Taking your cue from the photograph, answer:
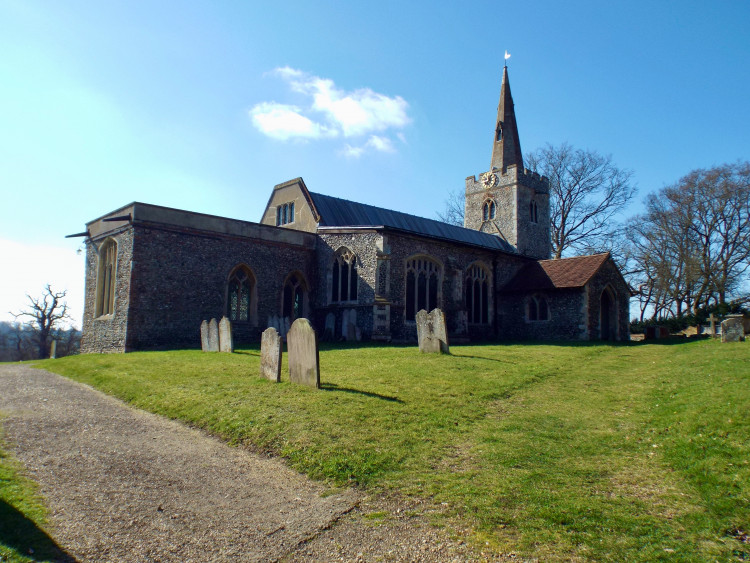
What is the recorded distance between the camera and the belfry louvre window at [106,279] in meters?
19.7

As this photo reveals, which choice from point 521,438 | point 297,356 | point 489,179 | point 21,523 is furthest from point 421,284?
Answer: point 21,523

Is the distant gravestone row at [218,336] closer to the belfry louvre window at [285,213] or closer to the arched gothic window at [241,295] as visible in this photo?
the arched gothic window at [241,295]

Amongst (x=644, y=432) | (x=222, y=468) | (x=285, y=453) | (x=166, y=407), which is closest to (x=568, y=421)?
(x=644, y=432)

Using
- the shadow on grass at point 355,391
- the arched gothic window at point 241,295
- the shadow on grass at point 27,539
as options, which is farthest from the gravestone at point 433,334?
the shadow on grass at point 27,539

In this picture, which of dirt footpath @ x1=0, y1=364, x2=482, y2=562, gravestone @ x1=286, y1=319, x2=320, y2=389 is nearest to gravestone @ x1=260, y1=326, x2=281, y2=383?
gravestone @ x1=286, y1=319, x2=320, y2=389

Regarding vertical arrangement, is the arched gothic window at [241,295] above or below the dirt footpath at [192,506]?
above

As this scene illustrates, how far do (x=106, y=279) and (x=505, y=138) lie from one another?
89.0ft

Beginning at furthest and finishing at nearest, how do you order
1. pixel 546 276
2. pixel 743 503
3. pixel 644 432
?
pixel 546 276, pixel 644 432, pixel 743 503

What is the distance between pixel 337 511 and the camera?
4855 mm

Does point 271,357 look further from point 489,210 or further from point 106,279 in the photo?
point 489,210

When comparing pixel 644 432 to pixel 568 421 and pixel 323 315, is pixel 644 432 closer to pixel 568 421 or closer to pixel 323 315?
pixel 568 421

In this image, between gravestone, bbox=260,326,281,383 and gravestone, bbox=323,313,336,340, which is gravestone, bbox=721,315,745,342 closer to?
gravestone, bbox=323,313,336,340

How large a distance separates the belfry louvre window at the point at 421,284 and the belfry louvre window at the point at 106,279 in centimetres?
1106

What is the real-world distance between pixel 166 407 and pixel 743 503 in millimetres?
7638
